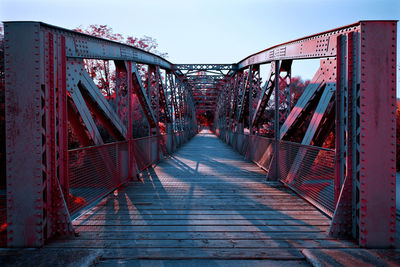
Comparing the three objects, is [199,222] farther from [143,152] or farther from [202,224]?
[143,152]

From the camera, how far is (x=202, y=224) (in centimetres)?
407

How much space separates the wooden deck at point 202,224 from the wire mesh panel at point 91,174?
23 centimetres

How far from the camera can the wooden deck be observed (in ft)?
10.7

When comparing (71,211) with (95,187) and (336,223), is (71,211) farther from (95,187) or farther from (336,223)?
(336,223)

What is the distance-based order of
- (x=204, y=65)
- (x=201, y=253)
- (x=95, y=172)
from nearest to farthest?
(x=201, y=253)
(x=95, y=172)
(x=204, y=65)

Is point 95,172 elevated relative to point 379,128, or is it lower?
lower

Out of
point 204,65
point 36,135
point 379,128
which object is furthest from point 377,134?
point 204,65

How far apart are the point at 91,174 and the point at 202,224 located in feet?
7.69

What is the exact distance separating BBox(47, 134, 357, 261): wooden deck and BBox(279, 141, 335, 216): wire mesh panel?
23 cm

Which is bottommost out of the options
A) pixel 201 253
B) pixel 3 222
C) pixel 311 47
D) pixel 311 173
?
pixel 3 222

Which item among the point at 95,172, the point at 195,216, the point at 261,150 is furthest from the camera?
the point at 261,150

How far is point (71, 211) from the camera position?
411cm

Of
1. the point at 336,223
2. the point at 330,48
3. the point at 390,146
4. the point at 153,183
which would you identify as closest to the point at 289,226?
the point at 336,223

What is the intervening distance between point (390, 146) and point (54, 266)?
431cm
